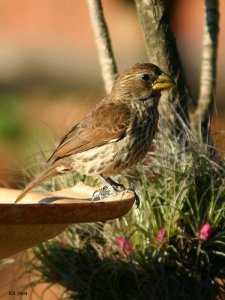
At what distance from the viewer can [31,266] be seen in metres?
5.29

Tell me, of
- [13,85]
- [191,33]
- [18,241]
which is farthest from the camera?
[191,33]

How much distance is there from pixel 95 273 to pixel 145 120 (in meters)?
0.88

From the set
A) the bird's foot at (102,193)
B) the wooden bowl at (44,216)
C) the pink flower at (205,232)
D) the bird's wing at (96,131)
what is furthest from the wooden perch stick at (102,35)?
the wooden bowl at (44,216)

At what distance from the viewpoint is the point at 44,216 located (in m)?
3.25

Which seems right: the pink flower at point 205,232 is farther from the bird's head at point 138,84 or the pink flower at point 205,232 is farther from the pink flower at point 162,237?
the bird's head at point 138,84

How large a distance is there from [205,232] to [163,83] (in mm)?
851

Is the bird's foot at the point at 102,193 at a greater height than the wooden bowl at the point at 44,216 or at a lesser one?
lesser

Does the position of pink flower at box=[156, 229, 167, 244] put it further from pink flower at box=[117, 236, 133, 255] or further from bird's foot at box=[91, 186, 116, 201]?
bird's foot at box=[91, 186, 116, 201]

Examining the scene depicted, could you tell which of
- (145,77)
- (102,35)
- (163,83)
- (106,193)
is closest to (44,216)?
(106,193)

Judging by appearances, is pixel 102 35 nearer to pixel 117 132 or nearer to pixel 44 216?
pixel 117 132

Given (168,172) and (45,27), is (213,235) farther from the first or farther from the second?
(45,27)

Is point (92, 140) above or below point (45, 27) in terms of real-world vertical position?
above

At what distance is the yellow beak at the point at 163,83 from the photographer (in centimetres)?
491

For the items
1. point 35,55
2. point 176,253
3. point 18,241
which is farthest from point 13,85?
point 18,241
